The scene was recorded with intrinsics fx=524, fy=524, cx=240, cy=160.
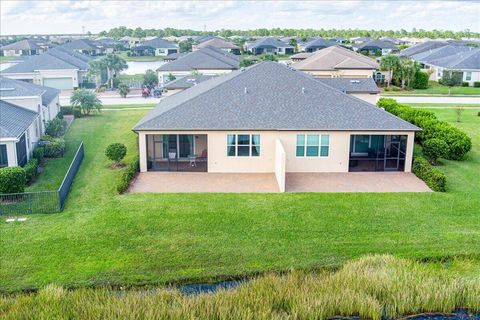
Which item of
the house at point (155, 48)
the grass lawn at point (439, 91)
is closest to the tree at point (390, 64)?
the grass lawn at point (439, 91)

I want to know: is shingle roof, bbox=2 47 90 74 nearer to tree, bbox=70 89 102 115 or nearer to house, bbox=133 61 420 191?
tree, bbox=70 89 102 115

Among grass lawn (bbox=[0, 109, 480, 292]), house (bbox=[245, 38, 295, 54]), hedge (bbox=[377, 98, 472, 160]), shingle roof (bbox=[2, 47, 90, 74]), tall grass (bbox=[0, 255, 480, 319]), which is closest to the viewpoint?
tall grass (bbox=[0, 255, 480, 319])

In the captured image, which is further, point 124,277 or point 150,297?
point 124,277

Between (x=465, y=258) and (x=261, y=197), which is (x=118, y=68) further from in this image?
(x=465, y=258)

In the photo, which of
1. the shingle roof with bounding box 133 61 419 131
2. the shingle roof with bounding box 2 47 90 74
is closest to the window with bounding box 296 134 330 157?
the shingle roof with bounding box 133 61 419 131

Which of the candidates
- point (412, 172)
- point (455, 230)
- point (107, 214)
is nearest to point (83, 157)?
point (107, 214)

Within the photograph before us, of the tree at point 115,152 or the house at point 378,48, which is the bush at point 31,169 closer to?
the tree at point 115,152
